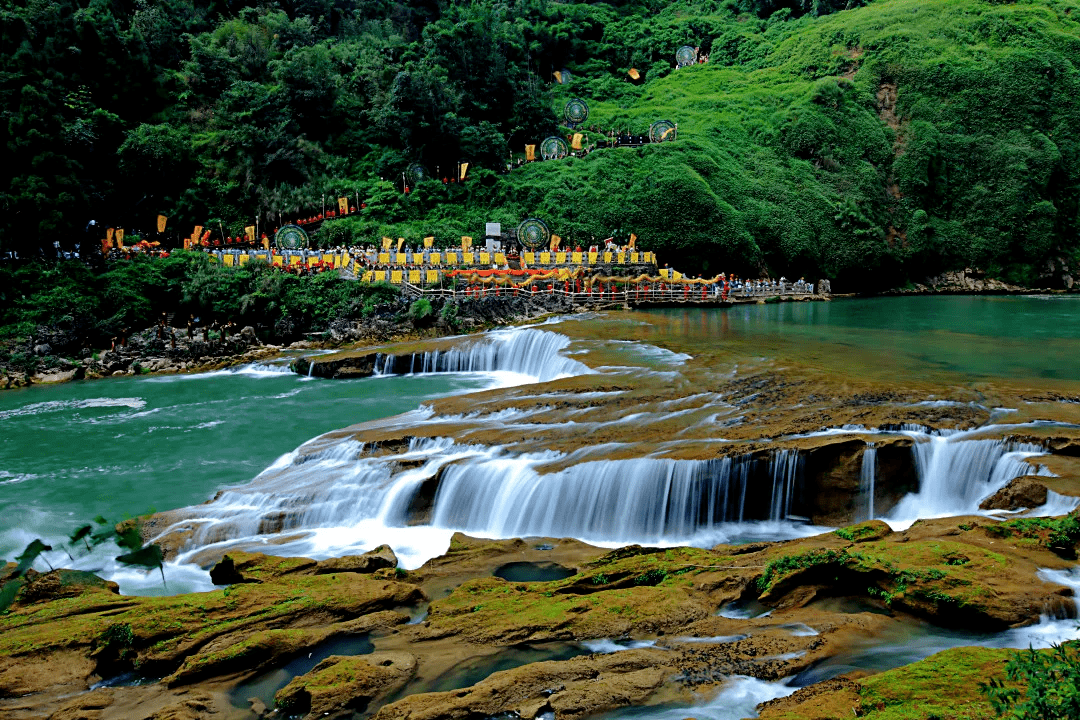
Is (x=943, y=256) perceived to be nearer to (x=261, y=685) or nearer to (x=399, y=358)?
(x=399, y=358)

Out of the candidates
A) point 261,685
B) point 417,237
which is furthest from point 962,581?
point 417,237

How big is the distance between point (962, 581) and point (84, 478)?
62.4 feet

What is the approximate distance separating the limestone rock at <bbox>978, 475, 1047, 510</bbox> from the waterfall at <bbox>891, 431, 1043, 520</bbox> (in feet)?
2.15

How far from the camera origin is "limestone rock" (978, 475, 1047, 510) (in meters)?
12.4

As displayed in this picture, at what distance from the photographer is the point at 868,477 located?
46.3 feet

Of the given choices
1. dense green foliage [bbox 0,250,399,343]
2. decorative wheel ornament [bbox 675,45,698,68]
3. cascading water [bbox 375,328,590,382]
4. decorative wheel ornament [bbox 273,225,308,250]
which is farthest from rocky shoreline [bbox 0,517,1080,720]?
decorative wheel ornament [bbox 675,45,698,68]

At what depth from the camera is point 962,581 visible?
9102 mm

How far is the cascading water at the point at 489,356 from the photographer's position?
30125mm

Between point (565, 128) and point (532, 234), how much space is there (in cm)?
1799

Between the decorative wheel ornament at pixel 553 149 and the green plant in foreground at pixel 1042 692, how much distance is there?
55.3 metres

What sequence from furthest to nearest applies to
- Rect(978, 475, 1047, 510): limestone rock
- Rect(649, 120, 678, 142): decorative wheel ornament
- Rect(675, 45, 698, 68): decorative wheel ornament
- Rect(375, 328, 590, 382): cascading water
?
Rect(675, 45, 698, 68): decorative wheel ornament < Rect(649, 120, 678, 142): decorative wheel ornament < Rect(375, 328, 590, 382): cascading water < Rect(978, 475, 1047, 510): limestone rock

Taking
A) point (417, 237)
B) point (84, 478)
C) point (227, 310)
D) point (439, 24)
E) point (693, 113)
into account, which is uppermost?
point (439, 24)

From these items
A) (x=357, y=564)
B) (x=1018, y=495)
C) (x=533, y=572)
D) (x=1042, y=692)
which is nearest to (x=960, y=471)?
(x=1018, y=495)

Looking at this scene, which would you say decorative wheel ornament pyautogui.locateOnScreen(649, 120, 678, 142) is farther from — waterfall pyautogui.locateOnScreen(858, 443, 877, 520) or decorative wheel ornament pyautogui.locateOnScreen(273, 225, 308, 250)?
waterfall pyautogui.locateOnScreen(858, 443, 877, 520)
